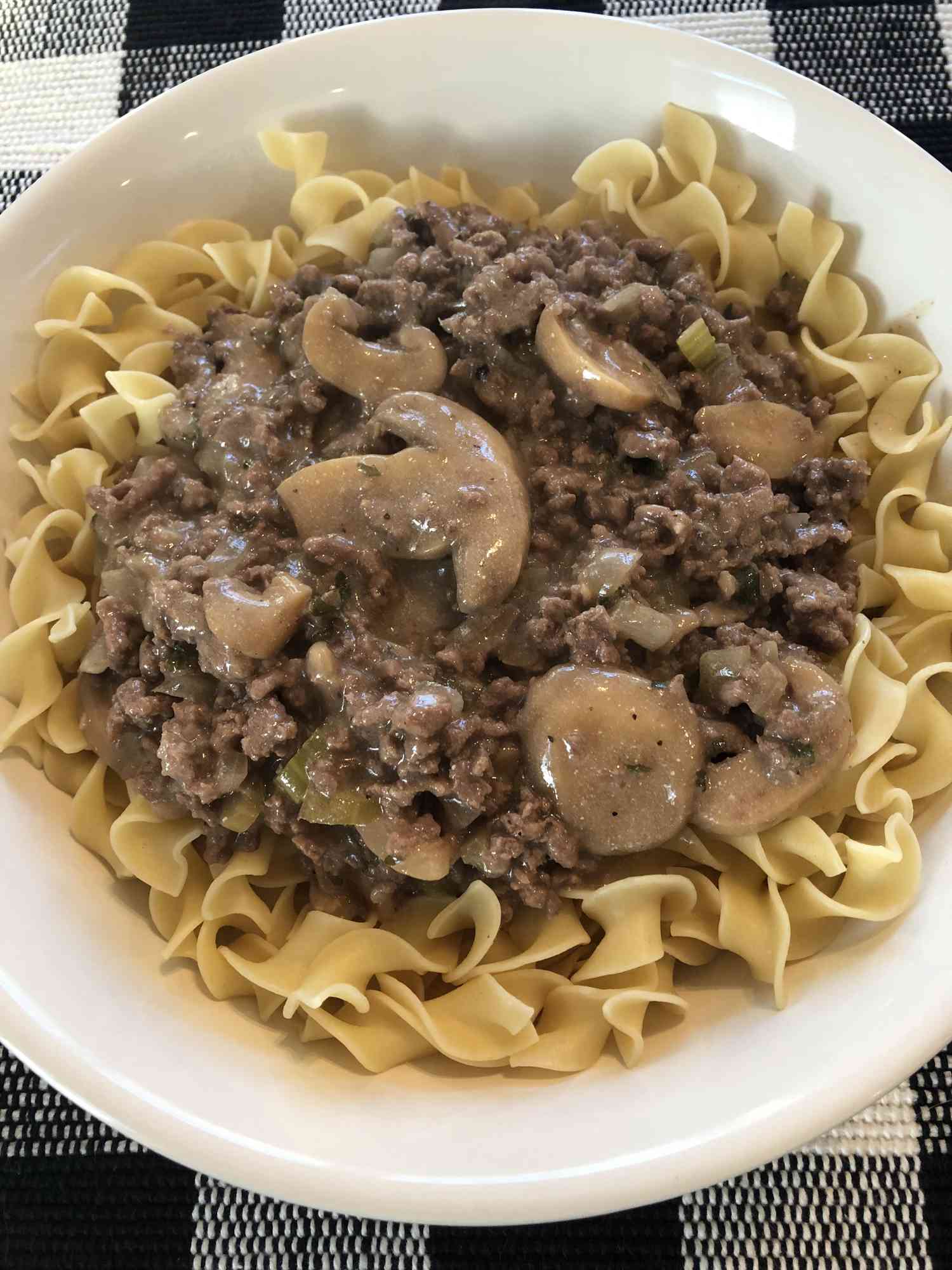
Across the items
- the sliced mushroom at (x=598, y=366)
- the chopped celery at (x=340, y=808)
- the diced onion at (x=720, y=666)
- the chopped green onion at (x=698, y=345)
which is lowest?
the chopped celery at (x=340, y=808)

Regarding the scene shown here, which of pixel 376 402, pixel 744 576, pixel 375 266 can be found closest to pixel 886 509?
pixel 744 576

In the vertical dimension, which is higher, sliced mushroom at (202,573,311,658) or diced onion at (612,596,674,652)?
diced onion at (612,596,674,652)

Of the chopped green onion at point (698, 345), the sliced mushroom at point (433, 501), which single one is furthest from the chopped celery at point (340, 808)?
the chopped green onion at point (698, 345)

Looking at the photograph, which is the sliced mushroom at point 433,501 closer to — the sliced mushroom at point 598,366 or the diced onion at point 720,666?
the sliced mushroom at point 598,366

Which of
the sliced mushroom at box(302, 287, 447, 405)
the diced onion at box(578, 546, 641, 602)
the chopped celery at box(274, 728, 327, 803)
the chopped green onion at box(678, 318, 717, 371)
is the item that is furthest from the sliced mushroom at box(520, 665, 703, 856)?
the chopped green onion at box(678, 318, 717, 371)

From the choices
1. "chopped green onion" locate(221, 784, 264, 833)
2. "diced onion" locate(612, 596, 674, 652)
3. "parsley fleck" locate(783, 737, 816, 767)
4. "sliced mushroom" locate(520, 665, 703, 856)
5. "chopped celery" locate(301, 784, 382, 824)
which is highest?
"diced onion" locate(612, 596, 674, 652)

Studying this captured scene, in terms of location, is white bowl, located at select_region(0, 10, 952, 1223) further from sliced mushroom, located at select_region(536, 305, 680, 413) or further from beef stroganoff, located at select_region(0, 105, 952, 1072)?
sliced mushroom, located at select_region(536, 305, 680, 413)

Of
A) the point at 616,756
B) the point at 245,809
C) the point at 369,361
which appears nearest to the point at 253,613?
the point at 245,809
